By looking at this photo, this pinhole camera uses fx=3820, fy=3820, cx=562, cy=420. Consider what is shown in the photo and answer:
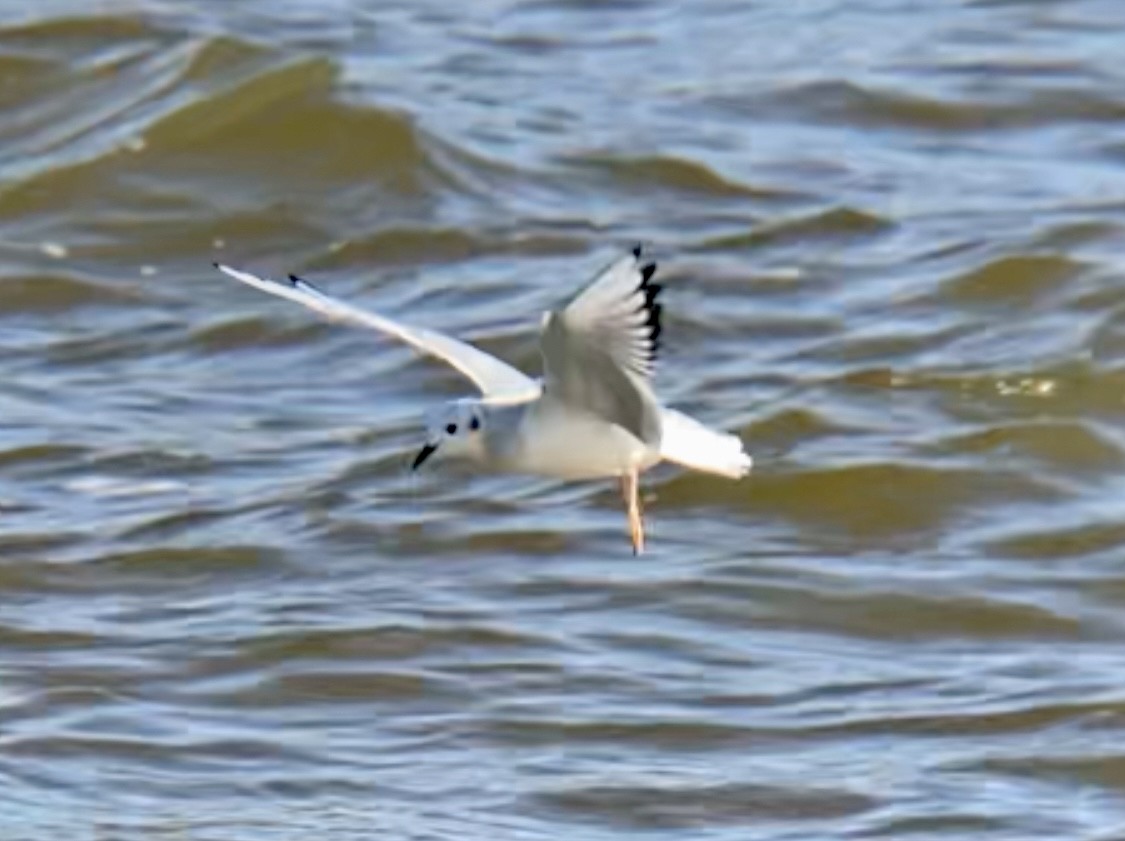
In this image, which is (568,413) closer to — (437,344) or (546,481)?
(437,344)

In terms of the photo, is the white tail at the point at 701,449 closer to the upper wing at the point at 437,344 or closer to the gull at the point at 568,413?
the gull at the point at 568,413

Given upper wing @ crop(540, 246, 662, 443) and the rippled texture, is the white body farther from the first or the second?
the rippled texture

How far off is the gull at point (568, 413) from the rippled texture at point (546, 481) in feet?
2.38

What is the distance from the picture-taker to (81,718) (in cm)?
824

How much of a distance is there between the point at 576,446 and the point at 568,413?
0.07 m

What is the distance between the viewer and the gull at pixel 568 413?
7.04 meters

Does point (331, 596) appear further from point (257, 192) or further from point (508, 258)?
point (257, 192)

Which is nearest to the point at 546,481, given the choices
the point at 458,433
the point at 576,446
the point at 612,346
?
the point at 458,433

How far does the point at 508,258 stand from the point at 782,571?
2.73 meters

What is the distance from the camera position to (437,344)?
7.49m

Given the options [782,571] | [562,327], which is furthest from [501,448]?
[782,571]

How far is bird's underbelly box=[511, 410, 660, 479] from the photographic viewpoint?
7.41m

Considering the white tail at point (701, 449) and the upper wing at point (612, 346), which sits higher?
the upper wing at point (612, 346)

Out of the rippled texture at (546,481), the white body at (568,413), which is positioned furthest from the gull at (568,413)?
the rippled texture at (546,481)
